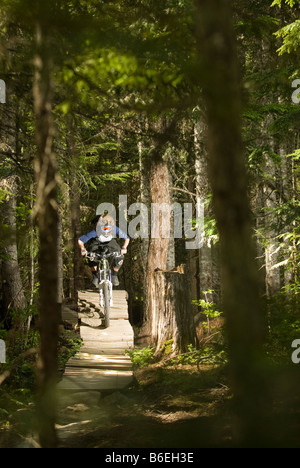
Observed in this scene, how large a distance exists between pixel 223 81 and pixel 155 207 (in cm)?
1123

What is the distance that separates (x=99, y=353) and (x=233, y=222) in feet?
25.8

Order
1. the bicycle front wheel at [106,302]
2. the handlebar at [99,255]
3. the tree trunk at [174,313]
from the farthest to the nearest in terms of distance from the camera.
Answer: the handlebar at [99,255]
the bicycle front wheel at [106,302]
the tree trunk at [174,313]

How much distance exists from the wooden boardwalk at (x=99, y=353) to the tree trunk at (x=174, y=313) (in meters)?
1.11

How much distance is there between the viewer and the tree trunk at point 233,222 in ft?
12.4

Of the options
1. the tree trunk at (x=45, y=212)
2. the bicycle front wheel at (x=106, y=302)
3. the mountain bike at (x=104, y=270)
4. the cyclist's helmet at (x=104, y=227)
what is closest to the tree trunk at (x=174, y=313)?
the bicycle front wheel at (x=106, y=302)

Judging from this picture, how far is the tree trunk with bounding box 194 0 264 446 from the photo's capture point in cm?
377

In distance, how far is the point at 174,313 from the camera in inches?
448

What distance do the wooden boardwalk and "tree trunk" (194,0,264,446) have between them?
502 centimetres

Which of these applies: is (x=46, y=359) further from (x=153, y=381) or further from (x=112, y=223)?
(x=112, y=223)

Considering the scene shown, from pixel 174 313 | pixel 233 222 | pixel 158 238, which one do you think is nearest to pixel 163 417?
pixel 174 313

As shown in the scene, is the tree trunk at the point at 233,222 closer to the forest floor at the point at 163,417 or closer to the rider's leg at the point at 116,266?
the forest floor at the point at 163,417

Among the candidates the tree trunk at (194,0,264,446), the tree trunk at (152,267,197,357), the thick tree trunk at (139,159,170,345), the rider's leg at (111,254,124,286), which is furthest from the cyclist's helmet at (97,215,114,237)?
the tree trunk at (194,0,264,446)

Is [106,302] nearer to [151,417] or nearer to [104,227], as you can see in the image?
[104,227]
